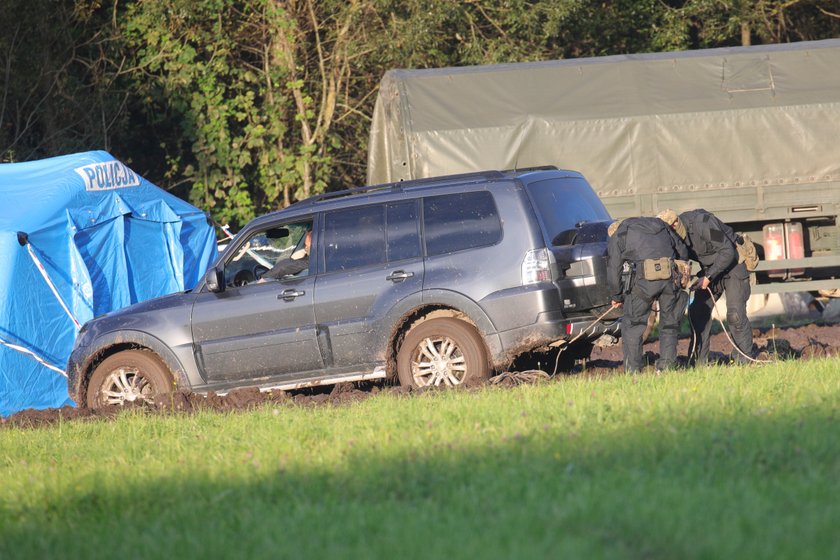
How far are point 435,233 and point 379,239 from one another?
0.51 meters

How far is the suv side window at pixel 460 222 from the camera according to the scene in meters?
9.60

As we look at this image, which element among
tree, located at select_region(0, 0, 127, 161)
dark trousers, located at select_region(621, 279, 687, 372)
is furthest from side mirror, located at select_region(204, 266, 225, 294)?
tree, located at select_region(0, 0, 127, 161)

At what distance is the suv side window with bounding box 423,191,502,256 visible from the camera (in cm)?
960

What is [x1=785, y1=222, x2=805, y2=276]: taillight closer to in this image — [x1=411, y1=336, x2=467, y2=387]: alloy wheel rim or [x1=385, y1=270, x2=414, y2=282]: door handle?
[x1=411, y1=336, x2=467, y2=387]: alloy wheel rim

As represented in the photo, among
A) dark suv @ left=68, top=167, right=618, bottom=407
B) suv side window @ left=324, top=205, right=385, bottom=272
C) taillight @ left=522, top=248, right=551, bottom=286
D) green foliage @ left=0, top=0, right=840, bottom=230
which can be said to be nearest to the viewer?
taillight @ left=522, top=248, right=551, bottom=286

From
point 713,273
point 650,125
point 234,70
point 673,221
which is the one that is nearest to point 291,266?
point 673,221

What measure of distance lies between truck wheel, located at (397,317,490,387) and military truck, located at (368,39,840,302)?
526cm

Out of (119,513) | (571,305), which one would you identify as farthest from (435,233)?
(119,513)

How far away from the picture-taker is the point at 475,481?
5.70 meters

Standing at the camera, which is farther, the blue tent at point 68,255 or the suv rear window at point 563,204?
the blue tent at point 68,255

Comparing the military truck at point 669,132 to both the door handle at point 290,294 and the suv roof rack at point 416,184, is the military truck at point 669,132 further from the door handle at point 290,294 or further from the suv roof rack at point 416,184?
the door handle at point 290,294

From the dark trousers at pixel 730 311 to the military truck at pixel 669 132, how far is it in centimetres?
349

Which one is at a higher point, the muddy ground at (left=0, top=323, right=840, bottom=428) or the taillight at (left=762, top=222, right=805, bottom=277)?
the taillight at (left=762, top=222, right=805, bottom=277)

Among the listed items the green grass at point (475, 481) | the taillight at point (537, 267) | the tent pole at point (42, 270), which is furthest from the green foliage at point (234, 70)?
the green grass at point (475, 481)
